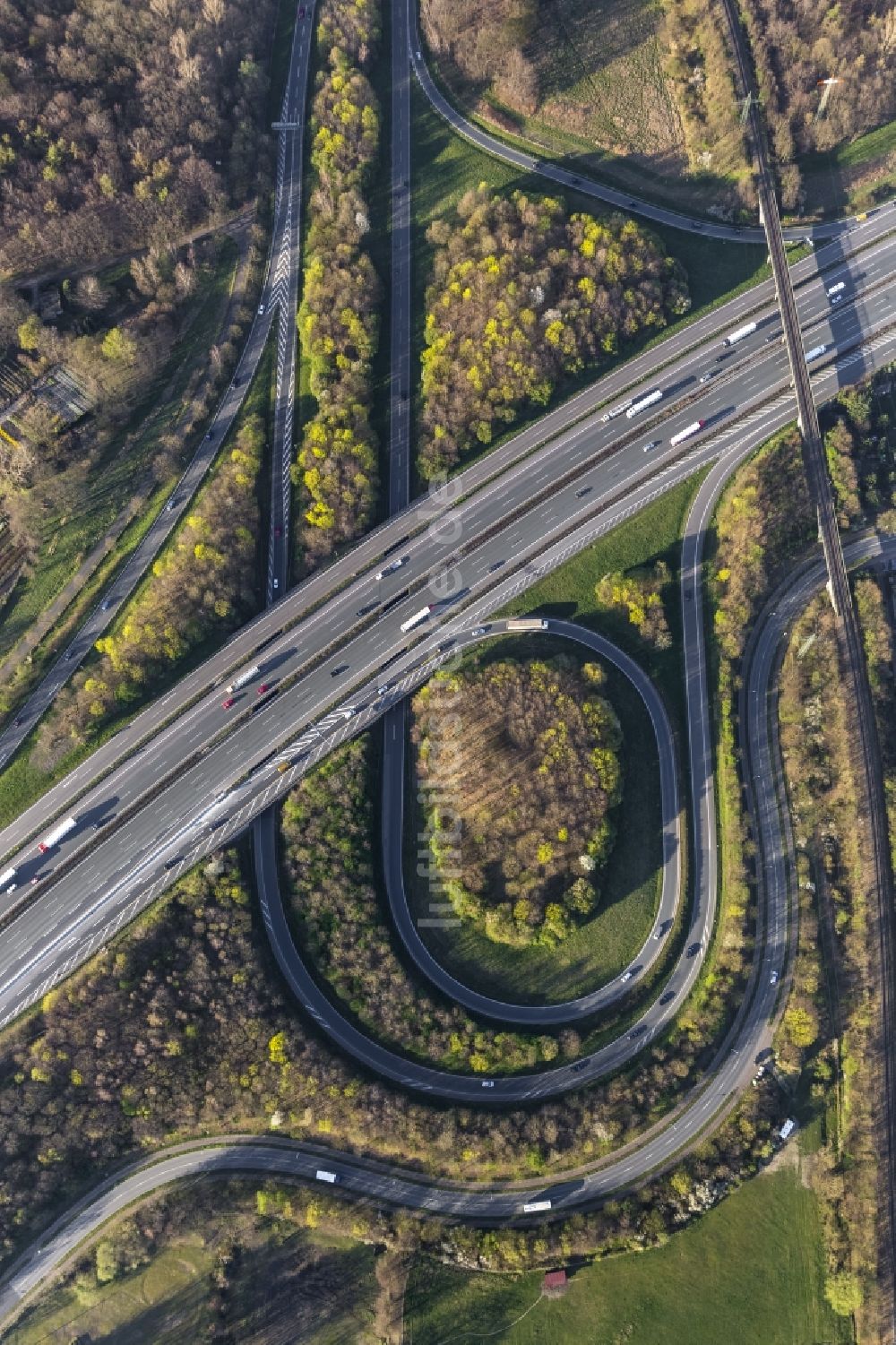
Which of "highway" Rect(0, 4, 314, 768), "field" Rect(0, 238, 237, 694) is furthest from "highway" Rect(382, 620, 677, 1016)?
"field" Rect(0, 238, 237, 694)

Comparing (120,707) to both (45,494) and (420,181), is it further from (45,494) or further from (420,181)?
(420,181)

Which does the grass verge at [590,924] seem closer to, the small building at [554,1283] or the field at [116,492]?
the small building at [554,1283]

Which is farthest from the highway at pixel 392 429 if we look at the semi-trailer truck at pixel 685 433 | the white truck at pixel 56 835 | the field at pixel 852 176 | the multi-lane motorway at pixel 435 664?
the semi-trailer truck at pixel 685 433

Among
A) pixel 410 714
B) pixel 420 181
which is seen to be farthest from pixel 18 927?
pixel 420 181

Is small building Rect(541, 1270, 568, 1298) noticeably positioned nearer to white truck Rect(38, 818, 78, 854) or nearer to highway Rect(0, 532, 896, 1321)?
highway Rect(0, 532, 896, 1321)

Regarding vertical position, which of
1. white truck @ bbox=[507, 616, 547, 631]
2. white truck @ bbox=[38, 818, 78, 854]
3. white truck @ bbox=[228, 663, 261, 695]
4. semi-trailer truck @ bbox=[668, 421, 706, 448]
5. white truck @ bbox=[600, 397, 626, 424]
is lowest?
white truck @ bbox=[38, 818, 78, 854]
